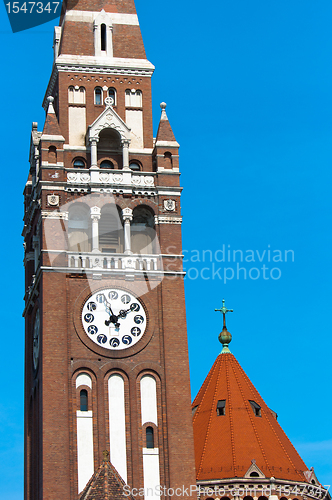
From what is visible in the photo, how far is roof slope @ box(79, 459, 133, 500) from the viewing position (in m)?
43.9

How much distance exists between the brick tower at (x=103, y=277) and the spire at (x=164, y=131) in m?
0.06

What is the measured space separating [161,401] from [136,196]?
9.81 m

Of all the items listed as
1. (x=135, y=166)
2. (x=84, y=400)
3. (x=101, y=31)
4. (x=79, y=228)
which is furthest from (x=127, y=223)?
(x=101, y=31)

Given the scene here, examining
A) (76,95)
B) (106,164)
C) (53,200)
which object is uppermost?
(76,95)

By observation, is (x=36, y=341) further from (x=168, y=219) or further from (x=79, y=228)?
(x=168, y=219)

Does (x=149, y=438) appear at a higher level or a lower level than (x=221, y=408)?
lower

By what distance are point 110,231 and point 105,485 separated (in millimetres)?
12900

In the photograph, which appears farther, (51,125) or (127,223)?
(51,125)

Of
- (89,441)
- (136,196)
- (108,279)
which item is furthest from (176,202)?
(89,441)

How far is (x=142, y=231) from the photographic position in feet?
172

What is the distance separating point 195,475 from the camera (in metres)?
47.6

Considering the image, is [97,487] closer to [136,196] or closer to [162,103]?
[136,196]

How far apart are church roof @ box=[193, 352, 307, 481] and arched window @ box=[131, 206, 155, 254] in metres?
7.48

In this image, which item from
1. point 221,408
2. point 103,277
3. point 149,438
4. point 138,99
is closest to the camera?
point 149,438
